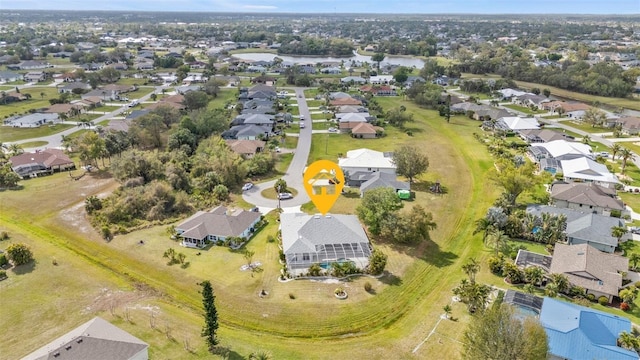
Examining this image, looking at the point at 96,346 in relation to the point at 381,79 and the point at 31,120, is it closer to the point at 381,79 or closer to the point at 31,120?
the point at 31,120

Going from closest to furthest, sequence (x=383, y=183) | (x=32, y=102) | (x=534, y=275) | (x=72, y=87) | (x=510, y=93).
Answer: (x=534, y=275), (x=383, y=183), (x=32, y=102), (x=510, y=93), (x=72, y=87)

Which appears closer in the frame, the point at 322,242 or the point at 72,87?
the point at 322,242

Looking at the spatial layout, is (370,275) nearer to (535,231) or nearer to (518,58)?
(535,231)

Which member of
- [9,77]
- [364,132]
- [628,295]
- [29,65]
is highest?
[29,65]

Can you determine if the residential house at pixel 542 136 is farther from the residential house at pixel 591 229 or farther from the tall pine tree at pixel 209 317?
the tall pine tree at pixel 209 317

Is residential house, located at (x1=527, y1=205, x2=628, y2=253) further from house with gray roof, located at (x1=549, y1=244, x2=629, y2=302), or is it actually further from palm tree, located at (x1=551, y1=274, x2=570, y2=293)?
palm tree, located at (x1=551, y1=274, x2=570, y2=293)

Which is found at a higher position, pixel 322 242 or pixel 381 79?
pixel 381 79

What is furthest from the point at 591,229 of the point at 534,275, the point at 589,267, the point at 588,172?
the point at 588,172

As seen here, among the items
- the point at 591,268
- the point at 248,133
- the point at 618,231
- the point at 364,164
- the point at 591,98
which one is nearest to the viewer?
the point at 591,268
